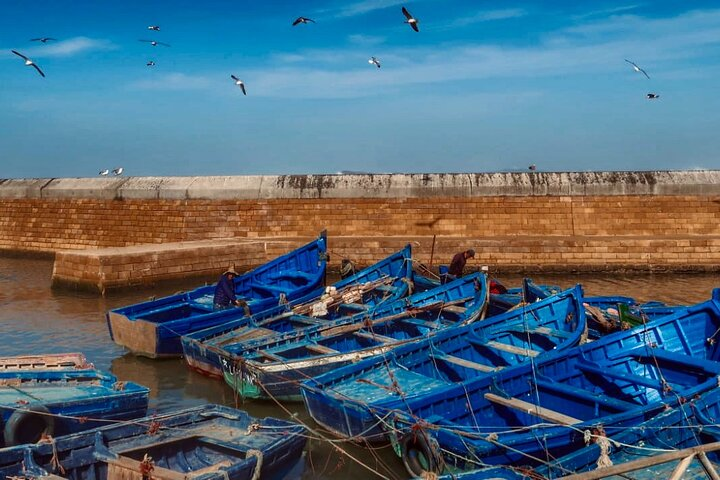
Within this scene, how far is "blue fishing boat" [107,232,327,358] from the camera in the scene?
39.8ft

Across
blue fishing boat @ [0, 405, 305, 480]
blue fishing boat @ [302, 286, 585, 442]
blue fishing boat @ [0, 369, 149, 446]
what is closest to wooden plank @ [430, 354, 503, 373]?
blue fishing boat @ [302, 286, 585, 442]

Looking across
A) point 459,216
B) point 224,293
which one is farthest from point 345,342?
point 459,216

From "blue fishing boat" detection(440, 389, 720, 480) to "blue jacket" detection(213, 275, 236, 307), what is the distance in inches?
299

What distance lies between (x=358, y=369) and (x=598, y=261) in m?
15.4

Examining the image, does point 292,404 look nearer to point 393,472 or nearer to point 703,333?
point 393,472

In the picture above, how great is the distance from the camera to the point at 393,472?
7805mm

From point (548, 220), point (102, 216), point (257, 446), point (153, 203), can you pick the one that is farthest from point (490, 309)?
point (102, 216)

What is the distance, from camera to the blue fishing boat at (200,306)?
1212 centimetres

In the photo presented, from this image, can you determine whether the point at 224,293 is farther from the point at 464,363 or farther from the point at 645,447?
the point at 645,447

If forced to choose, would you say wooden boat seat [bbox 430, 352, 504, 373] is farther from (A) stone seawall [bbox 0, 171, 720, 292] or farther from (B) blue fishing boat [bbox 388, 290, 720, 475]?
(A) stone seawall [bbox 0, 171, 720, 292]

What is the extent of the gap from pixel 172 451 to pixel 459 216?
1857cm

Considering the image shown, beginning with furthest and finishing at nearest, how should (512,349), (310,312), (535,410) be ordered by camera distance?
(310,312), (512,349), (535,410)

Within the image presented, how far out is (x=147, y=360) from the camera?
41.4 ft

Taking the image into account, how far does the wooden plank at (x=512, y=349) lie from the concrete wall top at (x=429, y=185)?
15626 millimetres
